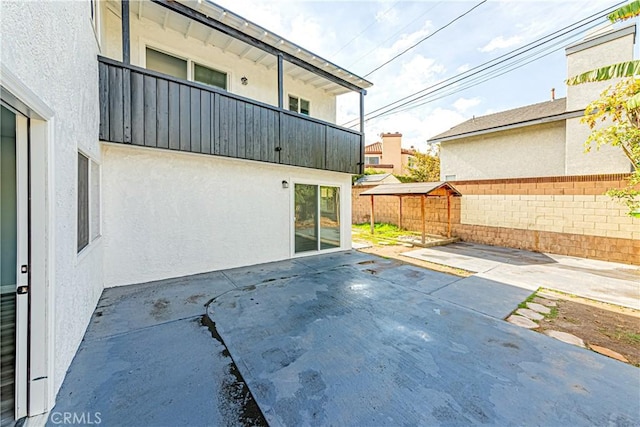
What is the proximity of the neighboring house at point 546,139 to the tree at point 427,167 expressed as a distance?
4843 mm

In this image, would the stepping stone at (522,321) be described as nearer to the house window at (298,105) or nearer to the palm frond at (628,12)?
the palm frond at (628,12)

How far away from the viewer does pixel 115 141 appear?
4824 millimetres

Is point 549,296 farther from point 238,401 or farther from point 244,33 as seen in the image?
point 244,33

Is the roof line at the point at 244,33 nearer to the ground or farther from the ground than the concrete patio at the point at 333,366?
farther from the ground

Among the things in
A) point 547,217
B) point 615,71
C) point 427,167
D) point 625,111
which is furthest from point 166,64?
point 427,167

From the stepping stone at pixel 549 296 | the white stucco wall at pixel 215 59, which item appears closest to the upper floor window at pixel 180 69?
the white stucco wall at pixel 215 59

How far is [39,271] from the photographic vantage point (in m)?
2.17

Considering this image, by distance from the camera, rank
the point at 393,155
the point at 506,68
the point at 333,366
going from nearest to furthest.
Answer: the point at 333,366 → the point at 506,68 → the point at 393,155

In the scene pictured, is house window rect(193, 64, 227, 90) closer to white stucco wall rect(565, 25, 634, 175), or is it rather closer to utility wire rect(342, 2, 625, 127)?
utility wire rect(342, 2, 625, 127)

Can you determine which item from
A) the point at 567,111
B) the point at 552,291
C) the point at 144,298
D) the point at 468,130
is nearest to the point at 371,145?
the point at 468,130

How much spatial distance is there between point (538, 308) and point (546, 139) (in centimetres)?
1103

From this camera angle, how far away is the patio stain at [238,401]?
6.93ft

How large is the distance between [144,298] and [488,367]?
544 cm

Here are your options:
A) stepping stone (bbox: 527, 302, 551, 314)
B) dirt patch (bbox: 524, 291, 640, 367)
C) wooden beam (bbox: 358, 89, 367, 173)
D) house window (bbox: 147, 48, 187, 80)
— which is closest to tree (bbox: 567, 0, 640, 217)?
dirt patch (bbox: 524, 291, 640, 367)
